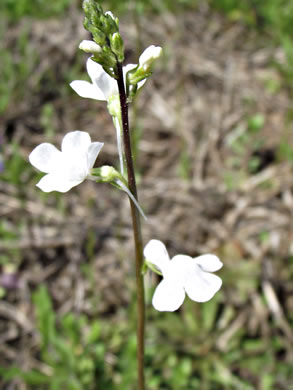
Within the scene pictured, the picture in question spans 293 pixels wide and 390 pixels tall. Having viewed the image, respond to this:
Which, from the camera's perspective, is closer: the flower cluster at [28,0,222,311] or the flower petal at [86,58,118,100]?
the flower cluster at [28,0,222,311]

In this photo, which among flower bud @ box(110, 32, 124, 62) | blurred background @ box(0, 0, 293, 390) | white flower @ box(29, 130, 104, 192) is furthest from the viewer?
blurred background @ box(0, 0, 293, 390)

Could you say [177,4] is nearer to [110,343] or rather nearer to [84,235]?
[84,235]

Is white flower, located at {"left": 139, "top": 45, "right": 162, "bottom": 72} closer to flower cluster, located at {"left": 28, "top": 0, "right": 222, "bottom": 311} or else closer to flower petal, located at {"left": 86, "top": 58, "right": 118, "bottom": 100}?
flower cluster, located at {"left": 28, "top": 0, "right": 222, "bottom": 311}

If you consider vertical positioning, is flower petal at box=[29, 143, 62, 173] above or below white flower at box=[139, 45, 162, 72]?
below

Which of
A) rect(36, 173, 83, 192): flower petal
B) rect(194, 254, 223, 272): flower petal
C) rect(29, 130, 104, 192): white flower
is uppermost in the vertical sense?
rect(29, 130, 104, 192): white flower

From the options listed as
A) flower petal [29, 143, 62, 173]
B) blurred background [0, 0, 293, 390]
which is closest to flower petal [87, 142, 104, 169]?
flower petal [29, 143, 62, 173]

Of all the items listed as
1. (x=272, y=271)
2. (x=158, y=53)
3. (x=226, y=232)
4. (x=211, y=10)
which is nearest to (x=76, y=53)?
(x=211, y=10)

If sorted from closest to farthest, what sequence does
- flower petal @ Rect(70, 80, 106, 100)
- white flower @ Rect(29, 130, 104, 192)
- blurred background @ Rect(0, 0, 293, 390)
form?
white flower @ Rect(29, 130, 104, 192), flower petal @ Rect(70, 80, 106, 100), blurred background @ Rect(0, 0, 293, 390)

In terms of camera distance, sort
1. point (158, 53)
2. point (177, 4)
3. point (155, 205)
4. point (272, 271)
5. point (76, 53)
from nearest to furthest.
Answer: point (158, 53) < point (272, 271) < point (155, 205) < point (76, 53) < point (177, 4)
